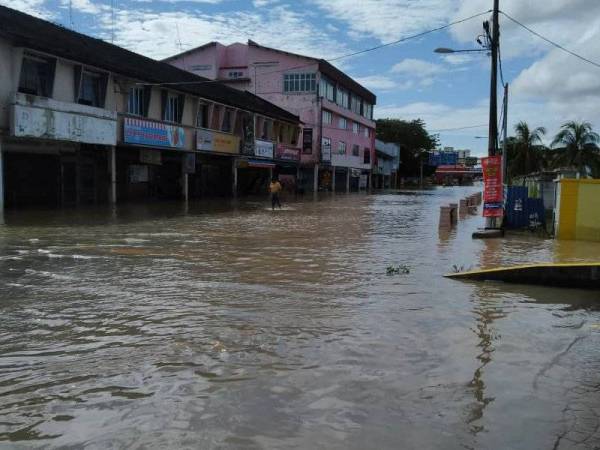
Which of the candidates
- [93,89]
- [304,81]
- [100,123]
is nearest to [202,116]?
[93,89]

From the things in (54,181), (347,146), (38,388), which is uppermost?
(347,146)

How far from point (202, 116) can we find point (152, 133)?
276 inches

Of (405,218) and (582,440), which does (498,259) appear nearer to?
(582,440)

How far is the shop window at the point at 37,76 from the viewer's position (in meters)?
22.0

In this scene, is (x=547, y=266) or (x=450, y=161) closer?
(x=547, y=266)

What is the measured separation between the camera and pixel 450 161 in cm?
10169

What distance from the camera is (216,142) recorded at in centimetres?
3619

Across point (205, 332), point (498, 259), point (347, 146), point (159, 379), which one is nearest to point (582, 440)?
point (159, 379)

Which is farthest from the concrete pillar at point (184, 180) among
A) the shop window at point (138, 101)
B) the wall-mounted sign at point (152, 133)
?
the shop window at point (138, 101)

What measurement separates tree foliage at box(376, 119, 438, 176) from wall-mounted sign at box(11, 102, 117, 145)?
78504mm

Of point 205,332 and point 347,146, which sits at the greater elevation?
point 347,146

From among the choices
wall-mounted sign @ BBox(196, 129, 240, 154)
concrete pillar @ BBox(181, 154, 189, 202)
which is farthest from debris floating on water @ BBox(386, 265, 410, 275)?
wall-mounted sign @ BBox(196, 129, 240, 154)

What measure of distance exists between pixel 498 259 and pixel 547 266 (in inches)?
131

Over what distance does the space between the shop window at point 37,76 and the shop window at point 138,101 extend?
5397 millimetres
